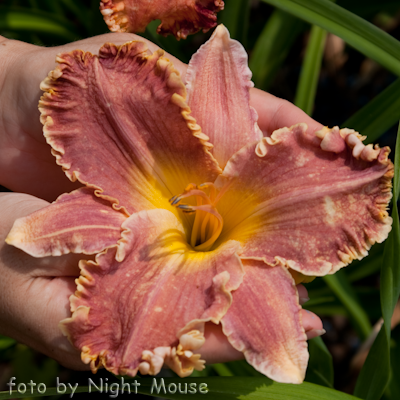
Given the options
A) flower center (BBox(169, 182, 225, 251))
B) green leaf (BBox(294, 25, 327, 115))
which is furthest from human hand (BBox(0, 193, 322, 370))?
green leaf (BBox(294, 25, 327, 115))

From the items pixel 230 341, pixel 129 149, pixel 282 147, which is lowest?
pixel 230 341

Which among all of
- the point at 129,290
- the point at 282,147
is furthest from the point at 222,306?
the point at 282,147

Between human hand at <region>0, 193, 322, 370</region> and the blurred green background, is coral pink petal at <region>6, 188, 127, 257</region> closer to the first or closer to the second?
human hand at <region>0, 193, 322, 370</region>

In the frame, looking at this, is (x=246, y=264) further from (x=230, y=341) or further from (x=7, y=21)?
(x=7, y=21)

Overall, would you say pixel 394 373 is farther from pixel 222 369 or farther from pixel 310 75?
pixel 310 75

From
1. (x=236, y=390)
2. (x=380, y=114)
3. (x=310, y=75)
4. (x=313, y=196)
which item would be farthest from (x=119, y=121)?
(x=310, y=75)

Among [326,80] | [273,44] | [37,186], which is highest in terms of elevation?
[273,44]
